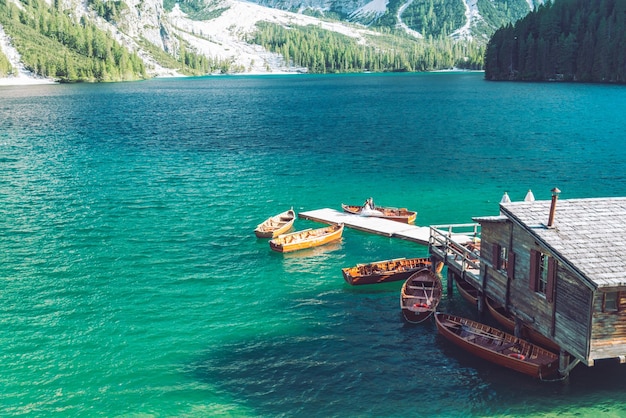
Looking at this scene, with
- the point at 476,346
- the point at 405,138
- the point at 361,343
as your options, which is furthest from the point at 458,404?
the point at 405,138

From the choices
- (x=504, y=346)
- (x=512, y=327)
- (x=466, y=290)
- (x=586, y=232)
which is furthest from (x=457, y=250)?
(x=586, y=232)

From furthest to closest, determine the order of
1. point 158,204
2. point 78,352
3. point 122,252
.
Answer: point 158,204 < point 122,252 < point 78,352

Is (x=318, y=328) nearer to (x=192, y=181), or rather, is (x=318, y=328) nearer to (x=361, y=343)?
(x=361, y=343)

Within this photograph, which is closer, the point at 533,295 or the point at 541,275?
the point at 541,275

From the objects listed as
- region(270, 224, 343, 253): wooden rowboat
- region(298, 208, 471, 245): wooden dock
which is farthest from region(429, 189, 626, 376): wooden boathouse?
region(270, 224, 343, 253): wooden rowboat

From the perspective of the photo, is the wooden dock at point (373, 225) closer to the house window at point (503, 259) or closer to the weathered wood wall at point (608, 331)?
the house window at point (503, 259)

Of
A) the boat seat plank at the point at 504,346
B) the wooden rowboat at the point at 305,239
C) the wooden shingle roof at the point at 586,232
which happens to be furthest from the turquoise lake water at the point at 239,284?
the wooden shingle roof at the point at 586,232

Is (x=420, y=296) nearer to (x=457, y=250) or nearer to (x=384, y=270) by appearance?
(x=457, y=250)
